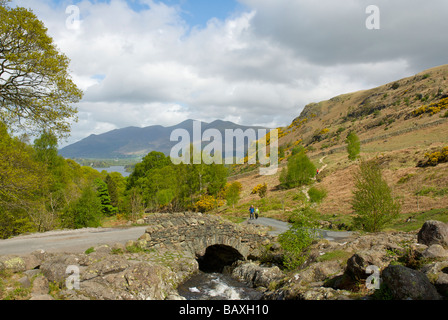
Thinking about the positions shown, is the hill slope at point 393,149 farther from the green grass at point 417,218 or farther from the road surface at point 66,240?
the road surface at point 66,240

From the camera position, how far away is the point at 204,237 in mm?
18875

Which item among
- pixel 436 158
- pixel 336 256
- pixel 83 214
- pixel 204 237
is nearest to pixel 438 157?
pixel 436 158

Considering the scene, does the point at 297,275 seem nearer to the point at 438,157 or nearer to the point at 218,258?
the point at 218,258

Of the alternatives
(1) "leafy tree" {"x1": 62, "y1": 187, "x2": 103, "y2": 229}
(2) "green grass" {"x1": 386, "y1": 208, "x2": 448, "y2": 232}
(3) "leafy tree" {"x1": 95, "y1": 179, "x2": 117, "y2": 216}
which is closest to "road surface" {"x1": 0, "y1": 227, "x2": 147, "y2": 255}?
(1) "leafy tree" {"x1": 62, "y1": 187, "x2": 103, "y2": 229}

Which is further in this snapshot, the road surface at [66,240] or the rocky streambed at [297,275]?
the road surface at [66,240]

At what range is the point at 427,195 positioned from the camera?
28.2m

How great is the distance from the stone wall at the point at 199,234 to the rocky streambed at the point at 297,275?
86.0 inches

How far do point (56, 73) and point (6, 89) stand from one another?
207cm

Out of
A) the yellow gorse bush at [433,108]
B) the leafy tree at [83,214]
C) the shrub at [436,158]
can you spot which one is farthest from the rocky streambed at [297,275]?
the yellow gorse bush at [433,108]

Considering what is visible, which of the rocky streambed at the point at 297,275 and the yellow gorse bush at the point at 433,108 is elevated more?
the yellow gorse bush at the point at 433,108

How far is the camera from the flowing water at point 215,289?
→ 44.9 feet

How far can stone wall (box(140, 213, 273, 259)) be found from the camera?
17.2 metres

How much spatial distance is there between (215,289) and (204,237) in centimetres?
429

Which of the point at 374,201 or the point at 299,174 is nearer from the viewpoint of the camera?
the point at 374,201
